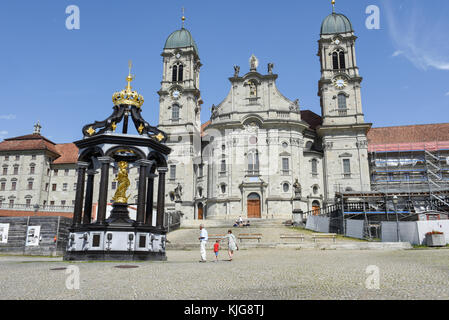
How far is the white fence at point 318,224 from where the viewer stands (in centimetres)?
3139

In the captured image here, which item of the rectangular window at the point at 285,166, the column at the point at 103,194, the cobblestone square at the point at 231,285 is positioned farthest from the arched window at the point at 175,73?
the cobblestone square at the point at 231,285

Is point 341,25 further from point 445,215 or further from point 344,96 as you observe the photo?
point 445,215

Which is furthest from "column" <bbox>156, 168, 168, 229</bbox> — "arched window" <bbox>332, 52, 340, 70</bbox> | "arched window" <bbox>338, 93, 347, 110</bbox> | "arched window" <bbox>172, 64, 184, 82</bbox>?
"arched window" <bbox>332, 52, 340, 70</bbox>

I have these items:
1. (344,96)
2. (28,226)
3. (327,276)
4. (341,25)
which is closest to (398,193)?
(344,96)

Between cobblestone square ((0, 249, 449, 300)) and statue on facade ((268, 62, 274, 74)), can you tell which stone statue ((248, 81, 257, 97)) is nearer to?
statue on facade ((268, 62, 274, 74))

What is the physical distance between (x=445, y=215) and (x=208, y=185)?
26869mm

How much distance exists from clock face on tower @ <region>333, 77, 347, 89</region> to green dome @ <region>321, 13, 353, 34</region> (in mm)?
7489

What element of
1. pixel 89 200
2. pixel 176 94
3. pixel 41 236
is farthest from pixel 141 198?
pixel 176 94

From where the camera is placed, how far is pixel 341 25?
5016 centimetres

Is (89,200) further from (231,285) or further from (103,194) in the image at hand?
(231,285)

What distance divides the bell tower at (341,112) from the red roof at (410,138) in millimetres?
4351

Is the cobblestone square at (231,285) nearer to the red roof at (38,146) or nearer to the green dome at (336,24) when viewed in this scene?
the green dome at (336,24)

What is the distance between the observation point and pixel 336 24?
50.4 metres

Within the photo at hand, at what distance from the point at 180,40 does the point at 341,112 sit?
26.8m
